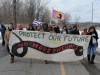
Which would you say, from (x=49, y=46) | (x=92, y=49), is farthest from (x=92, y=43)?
(x=49, y=46)

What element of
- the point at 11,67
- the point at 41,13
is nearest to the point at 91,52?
the point at 11,67

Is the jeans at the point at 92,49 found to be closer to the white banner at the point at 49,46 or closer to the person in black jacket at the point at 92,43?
the person in black jacket at the point at 92,43

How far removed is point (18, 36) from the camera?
12.4 metres

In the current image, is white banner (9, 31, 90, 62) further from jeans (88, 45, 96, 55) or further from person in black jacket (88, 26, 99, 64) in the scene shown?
jeans (88, 45, 96, 55)

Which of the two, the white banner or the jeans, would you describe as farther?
the jeans

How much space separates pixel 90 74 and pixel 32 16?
1652 inches

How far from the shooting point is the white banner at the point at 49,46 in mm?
12262

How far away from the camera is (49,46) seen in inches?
484

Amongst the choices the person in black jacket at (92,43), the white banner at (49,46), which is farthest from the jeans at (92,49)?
the white banner at (49,46)

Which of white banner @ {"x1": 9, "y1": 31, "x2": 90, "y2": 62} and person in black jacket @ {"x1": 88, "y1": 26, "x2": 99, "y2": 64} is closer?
white banner @ {"x1": 9, "y1": 31, "x2": 90, "y2": 62}

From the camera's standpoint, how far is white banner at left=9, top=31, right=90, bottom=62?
40.2ft

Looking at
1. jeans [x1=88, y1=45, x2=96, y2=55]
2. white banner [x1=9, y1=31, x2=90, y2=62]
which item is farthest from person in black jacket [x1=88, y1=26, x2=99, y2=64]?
white banner [x1=9, y1=31, x2=90, y2=62]

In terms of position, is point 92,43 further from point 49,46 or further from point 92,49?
point 49,46

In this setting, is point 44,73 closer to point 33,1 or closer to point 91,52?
point 91,52
